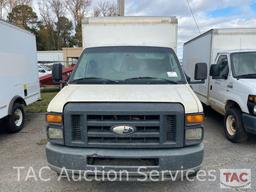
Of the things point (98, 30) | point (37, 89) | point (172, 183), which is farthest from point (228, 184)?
point (37, 89)

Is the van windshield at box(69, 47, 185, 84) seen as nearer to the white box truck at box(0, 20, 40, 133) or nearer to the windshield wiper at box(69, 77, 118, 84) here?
the windshield wiper at box(69, 77, 118, 84)

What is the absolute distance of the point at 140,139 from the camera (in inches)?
128

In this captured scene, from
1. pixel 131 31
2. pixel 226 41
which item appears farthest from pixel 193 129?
pixel 226 41

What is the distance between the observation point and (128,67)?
4.45m

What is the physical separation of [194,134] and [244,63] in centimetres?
350

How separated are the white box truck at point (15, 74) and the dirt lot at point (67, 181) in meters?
0.56

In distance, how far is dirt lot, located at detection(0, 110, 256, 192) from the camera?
12.7 ft

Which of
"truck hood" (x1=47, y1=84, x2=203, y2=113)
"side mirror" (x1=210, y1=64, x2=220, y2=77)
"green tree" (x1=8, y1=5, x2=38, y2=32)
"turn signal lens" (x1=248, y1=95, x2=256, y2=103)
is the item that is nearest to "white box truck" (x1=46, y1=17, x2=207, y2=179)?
"truck hood" (x1=47, y1=84, x2=203, y2=113)

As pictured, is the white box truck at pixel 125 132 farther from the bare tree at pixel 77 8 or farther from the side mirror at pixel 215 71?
the bare tree at pixel 77 8

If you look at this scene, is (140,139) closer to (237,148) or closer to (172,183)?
(172,183)

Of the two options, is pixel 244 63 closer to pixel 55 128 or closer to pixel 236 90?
pixel 236 90

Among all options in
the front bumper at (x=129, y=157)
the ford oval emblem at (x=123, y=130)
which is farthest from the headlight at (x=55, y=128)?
the ford oval emblem at (x=123, y=130)

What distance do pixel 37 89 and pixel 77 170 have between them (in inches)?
232

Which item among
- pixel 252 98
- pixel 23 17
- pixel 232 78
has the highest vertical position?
pixel 23 17
